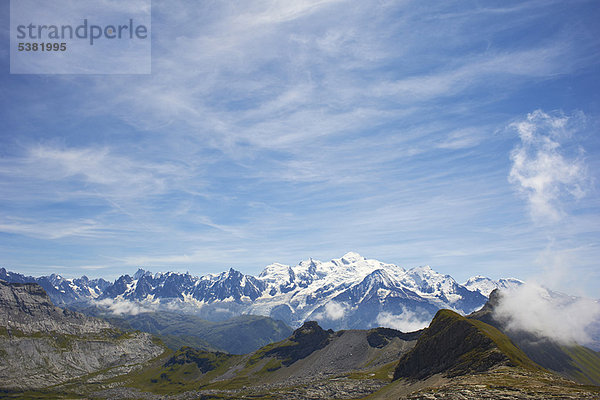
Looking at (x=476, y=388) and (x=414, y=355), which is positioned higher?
(x=476, y=388)

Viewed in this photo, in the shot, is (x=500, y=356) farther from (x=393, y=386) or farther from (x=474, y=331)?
(x=393, y=386)

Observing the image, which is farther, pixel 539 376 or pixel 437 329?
pixel 437 329

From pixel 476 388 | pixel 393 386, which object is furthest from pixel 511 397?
pixel 393 386

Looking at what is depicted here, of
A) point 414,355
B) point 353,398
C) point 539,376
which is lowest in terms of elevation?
point 353,398

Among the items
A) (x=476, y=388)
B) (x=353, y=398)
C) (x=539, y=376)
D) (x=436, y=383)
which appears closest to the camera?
(x=476, y=388)

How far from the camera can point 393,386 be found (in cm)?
17738

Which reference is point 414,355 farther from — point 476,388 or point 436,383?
point 476,388

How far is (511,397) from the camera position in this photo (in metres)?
80.5

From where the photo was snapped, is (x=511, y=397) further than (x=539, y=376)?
No

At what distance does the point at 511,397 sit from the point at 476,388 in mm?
11444

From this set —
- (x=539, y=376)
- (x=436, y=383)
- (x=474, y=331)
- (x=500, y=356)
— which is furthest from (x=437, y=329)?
(x=539, y=376)

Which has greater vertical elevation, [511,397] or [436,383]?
[511,397]

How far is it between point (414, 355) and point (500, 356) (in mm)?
64234

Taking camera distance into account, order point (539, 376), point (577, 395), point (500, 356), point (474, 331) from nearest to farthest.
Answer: point (577, 395) < point (539, 376) < point (500, 356) < point (474, 331)
